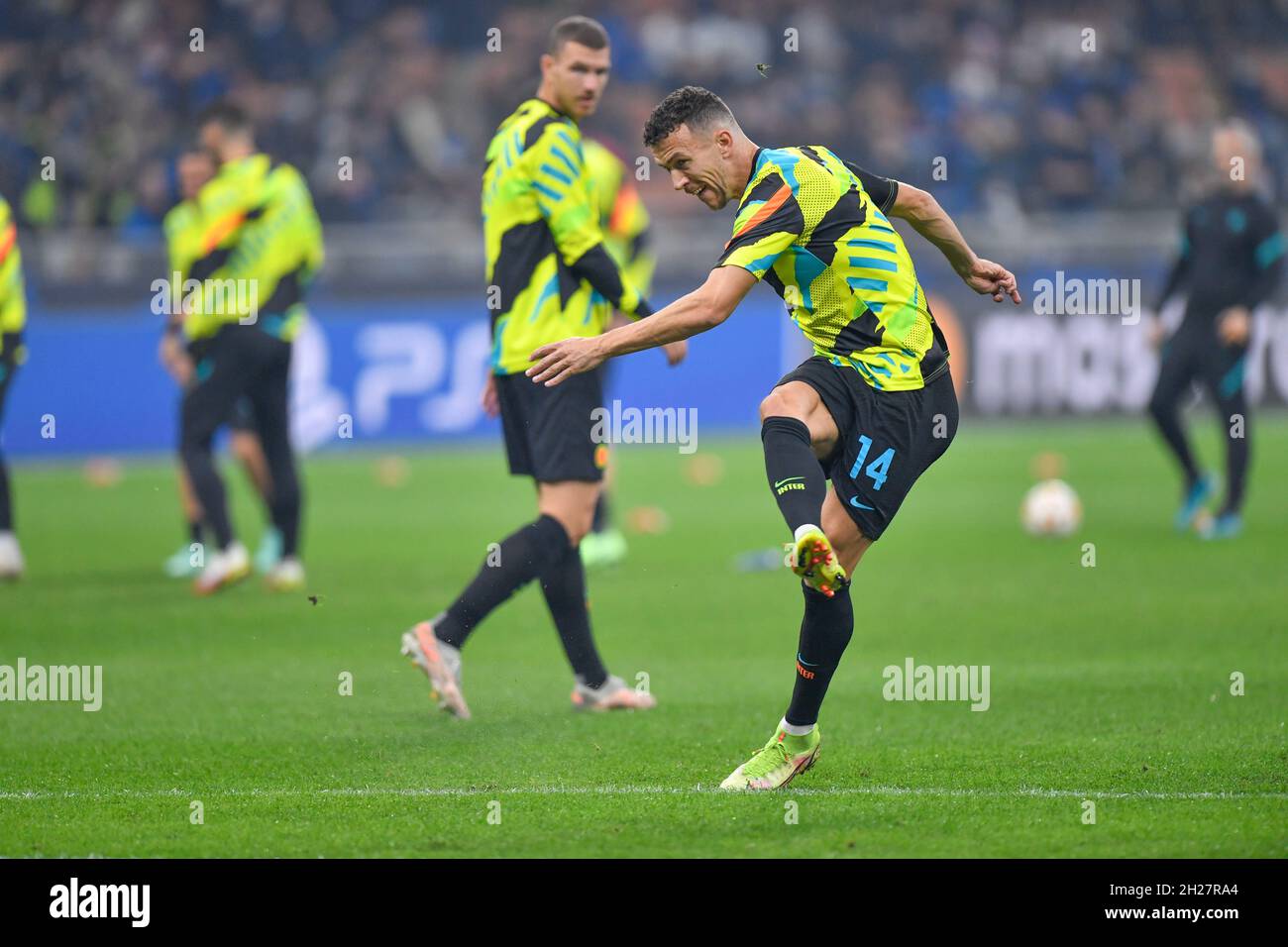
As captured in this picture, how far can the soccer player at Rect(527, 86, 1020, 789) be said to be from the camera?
4852 millimetres

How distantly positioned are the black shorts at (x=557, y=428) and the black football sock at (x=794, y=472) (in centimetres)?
128

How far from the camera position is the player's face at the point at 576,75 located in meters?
6.28

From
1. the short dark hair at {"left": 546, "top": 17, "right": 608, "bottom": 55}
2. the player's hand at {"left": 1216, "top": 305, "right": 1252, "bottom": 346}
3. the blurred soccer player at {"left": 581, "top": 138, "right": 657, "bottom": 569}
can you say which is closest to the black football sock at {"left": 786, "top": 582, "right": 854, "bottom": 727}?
the short dark hair at {"left": 546, "top": 17, "right": 608, "bottom": 55}

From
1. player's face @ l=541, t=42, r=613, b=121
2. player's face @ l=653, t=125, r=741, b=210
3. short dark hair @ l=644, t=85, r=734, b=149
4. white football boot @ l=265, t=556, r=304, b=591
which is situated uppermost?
player's face @ l=541, t=42, r=613, b=121

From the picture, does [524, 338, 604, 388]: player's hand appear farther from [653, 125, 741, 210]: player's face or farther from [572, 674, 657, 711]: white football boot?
[572, 674, 657, 711]: white football boot

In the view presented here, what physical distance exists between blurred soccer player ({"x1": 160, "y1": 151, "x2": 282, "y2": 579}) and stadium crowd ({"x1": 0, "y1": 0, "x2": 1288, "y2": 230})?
8.55 metres

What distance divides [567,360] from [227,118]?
18.6 ft

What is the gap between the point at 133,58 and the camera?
20.6 metres

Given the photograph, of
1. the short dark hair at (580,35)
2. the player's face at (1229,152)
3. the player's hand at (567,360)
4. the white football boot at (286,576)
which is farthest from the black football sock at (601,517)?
the player's hand at (567,360)

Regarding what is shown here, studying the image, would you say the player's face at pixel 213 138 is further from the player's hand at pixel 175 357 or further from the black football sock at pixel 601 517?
the black football sock at pixel 601 517

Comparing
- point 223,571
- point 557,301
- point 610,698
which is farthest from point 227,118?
point 610,698

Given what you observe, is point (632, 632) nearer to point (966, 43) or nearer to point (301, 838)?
point (301, 838)

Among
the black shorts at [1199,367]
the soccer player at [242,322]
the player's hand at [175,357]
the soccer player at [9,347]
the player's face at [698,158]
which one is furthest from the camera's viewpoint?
the black shorts at [1199,367]

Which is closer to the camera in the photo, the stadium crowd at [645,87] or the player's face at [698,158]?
the player's face at [698,158]
